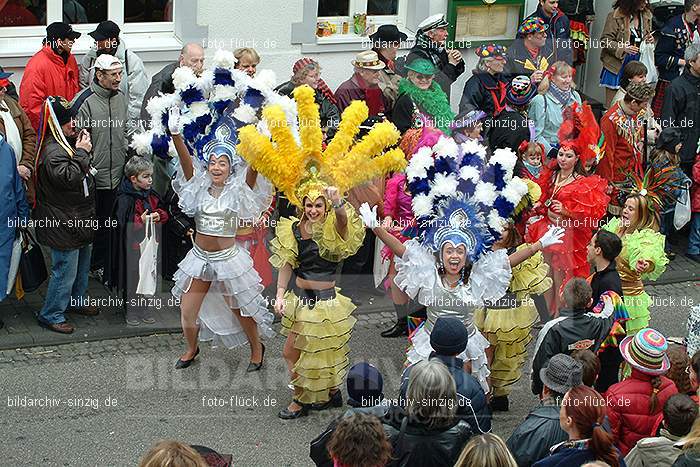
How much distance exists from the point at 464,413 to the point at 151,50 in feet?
20.8

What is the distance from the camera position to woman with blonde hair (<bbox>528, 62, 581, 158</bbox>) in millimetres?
12086

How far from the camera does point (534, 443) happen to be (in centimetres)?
685

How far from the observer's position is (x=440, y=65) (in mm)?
12672

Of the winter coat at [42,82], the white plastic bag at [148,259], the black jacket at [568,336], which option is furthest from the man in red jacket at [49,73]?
the black jacket at [568,336]

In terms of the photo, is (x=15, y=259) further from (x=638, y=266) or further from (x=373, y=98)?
(x=638, y=266)

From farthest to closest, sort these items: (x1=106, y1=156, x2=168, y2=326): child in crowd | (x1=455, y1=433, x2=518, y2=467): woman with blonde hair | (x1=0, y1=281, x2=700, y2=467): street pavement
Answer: (x1=106, y1=156, x2=168, y2=326): child in crowd
(x1=0, y1=281, x2=700, y2=467): street pavement
(x1=455, y1=433, x2=518, y2=467): woman with blonde hair

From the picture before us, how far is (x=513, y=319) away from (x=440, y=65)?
430cm

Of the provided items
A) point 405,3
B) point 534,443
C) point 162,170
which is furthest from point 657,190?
point 534,443

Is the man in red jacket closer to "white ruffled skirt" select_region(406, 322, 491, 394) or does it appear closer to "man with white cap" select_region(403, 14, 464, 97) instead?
"man with white cap" select_region(403, 14, 464, 97)

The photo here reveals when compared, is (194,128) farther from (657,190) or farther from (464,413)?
(657,190)

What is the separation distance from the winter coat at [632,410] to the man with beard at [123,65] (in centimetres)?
523

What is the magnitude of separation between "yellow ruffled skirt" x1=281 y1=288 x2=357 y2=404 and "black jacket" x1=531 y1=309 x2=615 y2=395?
57.2 inches

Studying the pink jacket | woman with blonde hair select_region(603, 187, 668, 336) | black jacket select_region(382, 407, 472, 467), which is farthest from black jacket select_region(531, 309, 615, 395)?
the pink jacket

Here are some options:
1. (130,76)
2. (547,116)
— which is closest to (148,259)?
(130,76)
